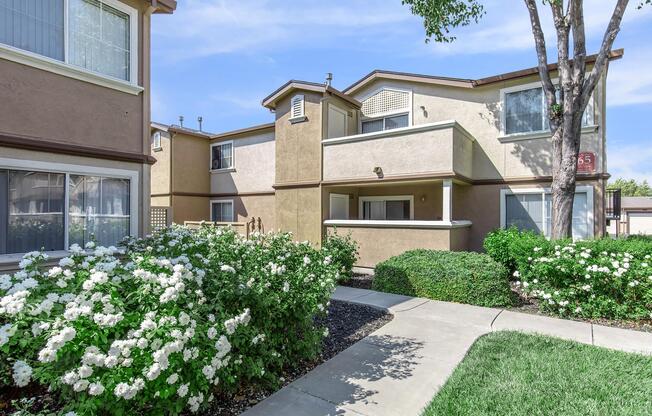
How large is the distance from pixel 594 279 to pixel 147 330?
7637 mm

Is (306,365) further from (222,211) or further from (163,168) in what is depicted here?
(163,168)

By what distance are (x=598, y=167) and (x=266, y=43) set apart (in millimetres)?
11022

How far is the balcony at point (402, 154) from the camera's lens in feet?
35.7

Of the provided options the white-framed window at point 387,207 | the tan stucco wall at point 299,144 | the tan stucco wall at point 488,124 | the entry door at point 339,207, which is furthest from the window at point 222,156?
the tan stucco wall at point 488,124

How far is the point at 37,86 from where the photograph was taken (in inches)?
234

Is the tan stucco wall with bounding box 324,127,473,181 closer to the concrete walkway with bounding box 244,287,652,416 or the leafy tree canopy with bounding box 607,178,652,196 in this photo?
the concrete walkway with bounding box 244,287,652,416

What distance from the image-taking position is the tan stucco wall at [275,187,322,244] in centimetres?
1337

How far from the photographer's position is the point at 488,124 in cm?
1260

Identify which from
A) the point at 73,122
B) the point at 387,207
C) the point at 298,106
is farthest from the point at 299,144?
the point at 73,122

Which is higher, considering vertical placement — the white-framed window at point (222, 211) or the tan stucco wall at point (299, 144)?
the tan stucco wall at point (299, 144)

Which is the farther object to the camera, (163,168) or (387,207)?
(163,168)

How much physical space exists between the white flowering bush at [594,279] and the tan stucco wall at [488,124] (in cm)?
490

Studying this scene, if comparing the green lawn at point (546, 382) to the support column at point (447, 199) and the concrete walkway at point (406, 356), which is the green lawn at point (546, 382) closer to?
the concrete walkway at point (406, 356)

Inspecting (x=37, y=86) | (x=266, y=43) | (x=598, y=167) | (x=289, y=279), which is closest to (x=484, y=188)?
(x=598, y=167)
